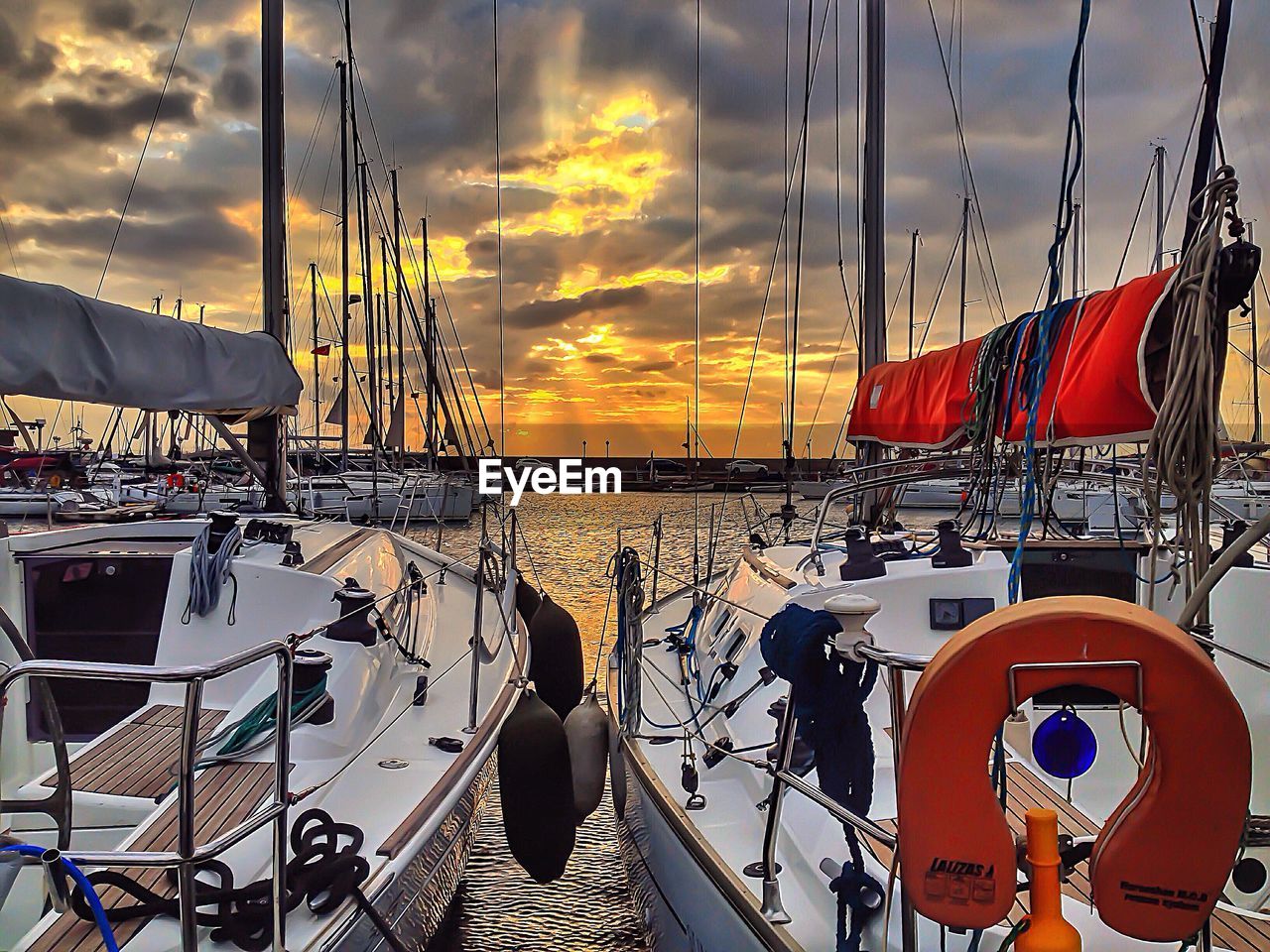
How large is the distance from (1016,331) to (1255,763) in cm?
203

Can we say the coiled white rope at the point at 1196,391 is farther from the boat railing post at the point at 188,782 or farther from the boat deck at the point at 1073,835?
the boat railing post at the point at 188,782

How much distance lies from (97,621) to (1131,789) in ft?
16.2

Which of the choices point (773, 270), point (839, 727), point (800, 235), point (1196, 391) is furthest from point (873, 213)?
point (839, 727)

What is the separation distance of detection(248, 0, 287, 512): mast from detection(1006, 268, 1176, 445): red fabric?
478 cm

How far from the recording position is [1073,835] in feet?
7.82

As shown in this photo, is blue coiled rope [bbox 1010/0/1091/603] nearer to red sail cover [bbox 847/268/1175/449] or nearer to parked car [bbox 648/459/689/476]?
red sail cover [bbox 847/268/1175/449]

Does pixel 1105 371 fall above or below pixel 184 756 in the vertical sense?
above

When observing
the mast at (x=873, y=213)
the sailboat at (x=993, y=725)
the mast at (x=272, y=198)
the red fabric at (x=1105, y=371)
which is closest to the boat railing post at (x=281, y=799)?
the sailboat at (x=993, y=725)

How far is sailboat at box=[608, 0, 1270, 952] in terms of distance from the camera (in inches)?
58.1

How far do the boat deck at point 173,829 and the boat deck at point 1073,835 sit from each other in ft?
6.16

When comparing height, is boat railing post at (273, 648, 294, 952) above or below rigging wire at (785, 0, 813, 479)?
below

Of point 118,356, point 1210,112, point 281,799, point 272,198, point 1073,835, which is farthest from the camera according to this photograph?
point 272,198

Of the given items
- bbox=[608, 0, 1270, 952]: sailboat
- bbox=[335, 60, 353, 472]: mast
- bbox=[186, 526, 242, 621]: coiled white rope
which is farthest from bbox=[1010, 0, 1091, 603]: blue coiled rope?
bbox=[335, 60, 353, 472]: mast

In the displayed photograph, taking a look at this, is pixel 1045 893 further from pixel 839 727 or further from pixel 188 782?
pixel 188 782
